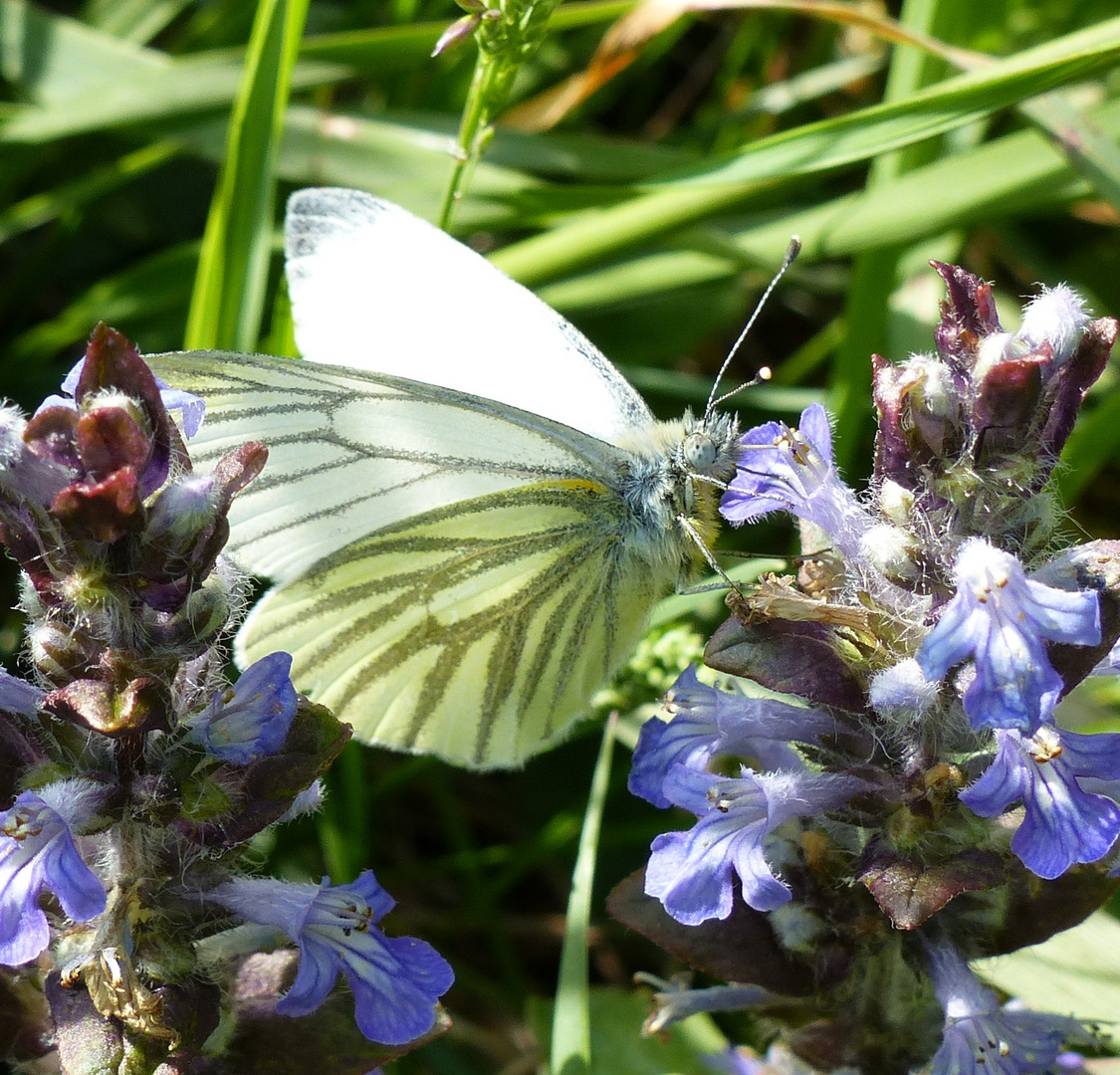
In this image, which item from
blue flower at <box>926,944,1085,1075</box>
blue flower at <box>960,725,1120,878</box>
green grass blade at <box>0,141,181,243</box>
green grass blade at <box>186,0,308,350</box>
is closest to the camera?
blue flower at <box>960,725,1120,878</box>

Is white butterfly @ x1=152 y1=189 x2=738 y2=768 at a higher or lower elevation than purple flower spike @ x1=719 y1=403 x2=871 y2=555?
lower

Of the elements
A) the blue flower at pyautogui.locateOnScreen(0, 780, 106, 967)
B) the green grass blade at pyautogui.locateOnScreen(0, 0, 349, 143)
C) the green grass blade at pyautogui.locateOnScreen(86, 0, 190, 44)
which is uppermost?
the green grass blade at pyautogui.locateOnScreen(86, 0, 190, 44)

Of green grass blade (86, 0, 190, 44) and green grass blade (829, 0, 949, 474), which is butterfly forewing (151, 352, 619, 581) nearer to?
green grass blade (829, 0, 949, 474)

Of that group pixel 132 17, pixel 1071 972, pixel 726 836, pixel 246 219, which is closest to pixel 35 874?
pixel 726 836

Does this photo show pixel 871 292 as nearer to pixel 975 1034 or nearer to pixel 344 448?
pixel 344 448

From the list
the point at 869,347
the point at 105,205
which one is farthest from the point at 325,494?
the point at 105,205

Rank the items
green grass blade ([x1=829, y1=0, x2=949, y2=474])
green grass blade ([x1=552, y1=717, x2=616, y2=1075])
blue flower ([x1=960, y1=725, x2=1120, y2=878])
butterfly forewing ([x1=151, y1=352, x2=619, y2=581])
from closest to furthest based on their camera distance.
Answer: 1. blue flower ([x1=960, y1=725, x2=1120, y2=878])
2. butterfly forewing ([x1=151, y1=352, x2=619, y2=581])
3. green grass blade ([x1=552, y1=717, x2=616, y2=1075])
4. green grass blade ([x1=829, y1=0, x2=949, y2=474])

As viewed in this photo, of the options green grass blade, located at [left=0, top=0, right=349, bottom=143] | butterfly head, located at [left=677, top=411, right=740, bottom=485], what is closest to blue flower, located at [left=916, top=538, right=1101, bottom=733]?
→ butterfly head, located at [left=677, top=411, right=740, bottom=485]

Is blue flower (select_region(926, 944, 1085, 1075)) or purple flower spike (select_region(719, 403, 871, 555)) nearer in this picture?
blue flower (select_region(926, 944, 1085, 1075))
